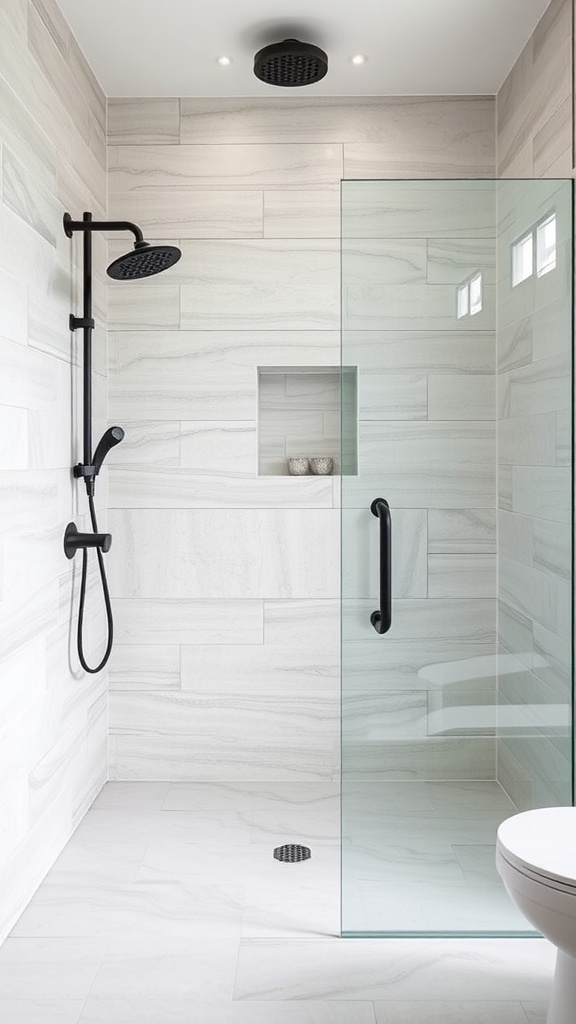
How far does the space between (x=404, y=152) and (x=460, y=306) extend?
1.46 meters

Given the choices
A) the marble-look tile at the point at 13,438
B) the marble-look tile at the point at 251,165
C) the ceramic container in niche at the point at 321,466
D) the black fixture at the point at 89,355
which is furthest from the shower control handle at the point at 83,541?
the marble-look tile at the point at 251,165

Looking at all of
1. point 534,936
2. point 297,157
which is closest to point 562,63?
point 297,157

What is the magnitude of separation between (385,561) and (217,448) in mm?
1345

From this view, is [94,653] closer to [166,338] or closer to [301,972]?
[166,338]

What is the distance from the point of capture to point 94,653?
3152mm

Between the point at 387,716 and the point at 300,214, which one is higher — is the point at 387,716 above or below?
below

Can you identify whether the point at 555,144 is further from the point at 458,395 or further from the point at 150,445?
the point at 150,445

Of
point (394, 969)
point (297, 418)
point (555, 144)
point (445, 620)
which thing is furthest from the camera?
point (297, 418)

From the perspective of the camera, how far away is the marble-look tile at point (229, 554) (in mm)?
3346

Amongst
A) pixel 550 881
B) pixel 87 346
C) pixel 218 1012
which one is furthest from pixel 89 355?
pixel 550 881

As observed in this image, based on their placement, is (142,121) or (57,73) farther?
(142,121)

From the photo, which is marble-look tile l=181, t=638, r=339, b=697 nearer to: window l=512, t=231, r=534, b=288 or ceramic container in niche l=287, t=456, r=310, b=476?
ceramic container in niche l=287, t=456, r=310, b=476

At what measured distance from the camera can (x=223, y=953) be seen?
2129 millimetres

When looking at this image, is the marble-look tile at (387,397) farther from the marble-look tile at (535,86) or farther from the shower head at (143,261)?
the marble-look tile at (535,86)
